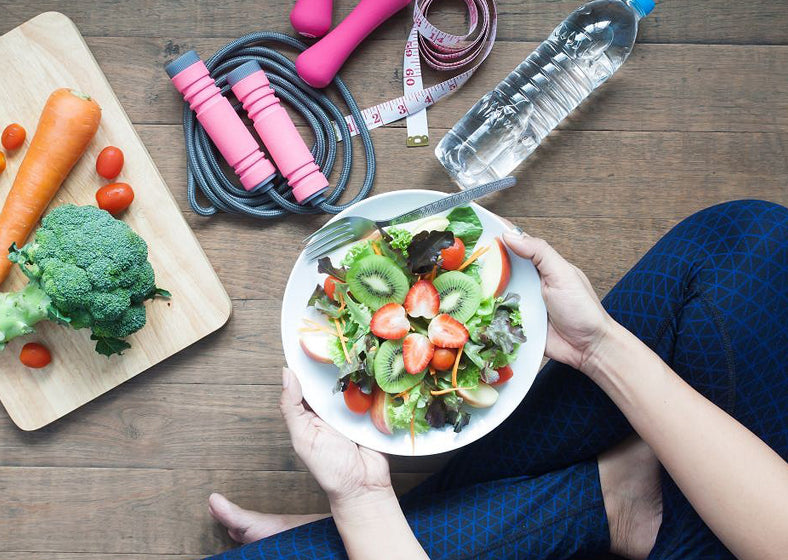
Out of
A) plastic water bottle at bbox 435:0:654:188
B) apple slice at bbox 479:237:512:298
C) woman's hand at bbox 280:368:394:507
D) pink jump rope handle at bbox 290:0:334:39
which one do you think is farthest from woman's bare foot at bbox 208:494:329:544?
pink jump rope handle at bbox 290:0:334:39

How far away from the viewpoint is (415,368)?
1075 millimetres

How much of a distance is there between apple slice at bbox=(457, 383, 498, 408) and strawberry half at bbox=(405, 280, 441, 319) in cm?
14

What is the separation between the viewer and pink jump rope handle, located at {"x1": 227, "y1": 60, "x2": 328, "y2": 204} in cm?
131

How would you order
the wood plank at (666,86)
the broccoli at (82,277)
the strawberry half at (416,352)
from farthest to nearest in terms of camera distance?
the wood plank at (666,86)
the broccoli at (82,277)
the strawberry half at (416,352)

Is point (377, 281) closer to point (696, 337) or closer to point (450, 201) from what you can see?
point (450, 201)

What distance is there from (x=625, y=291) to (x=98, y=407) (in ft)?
3.63

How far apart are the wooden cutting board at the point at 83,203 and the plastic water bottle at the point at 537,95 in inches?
22.6

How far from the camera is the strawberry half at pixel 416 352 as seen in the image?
1.08 m

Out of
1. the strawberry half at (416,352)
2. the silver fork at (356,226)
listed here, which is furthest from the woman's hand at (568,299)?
A: the strawberry half at (416,352)

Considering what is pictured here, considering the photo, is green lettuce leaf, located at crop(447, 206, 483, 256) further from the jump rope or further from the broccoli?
the broccoli

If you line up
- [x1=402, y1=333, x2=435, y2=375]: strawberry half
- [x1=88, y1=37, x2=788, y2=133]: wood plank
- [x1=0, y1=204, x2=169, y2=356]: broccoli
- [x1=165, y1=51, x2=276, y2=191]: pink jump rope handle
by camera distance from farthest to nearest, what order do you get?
[x1=88, y1=37, x2=788, y2=133]: wood plank < [x1=165, y1=51, x2=276, y2=191]: pink jump rope handle < [x1=0, y1=204, x2=169, y2=356]: broccoli < [x1=402, y1=333, x2=435, y2=375]: strawberry half

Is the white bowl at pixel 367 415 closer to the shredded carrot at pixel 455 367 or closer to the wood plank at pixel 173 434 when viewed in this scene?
the shredded carrot at pixel 455 367

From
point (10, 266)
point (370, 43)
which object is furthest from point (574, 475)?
point (10, 266)

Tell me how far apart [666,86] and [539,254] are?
577 millimetres
